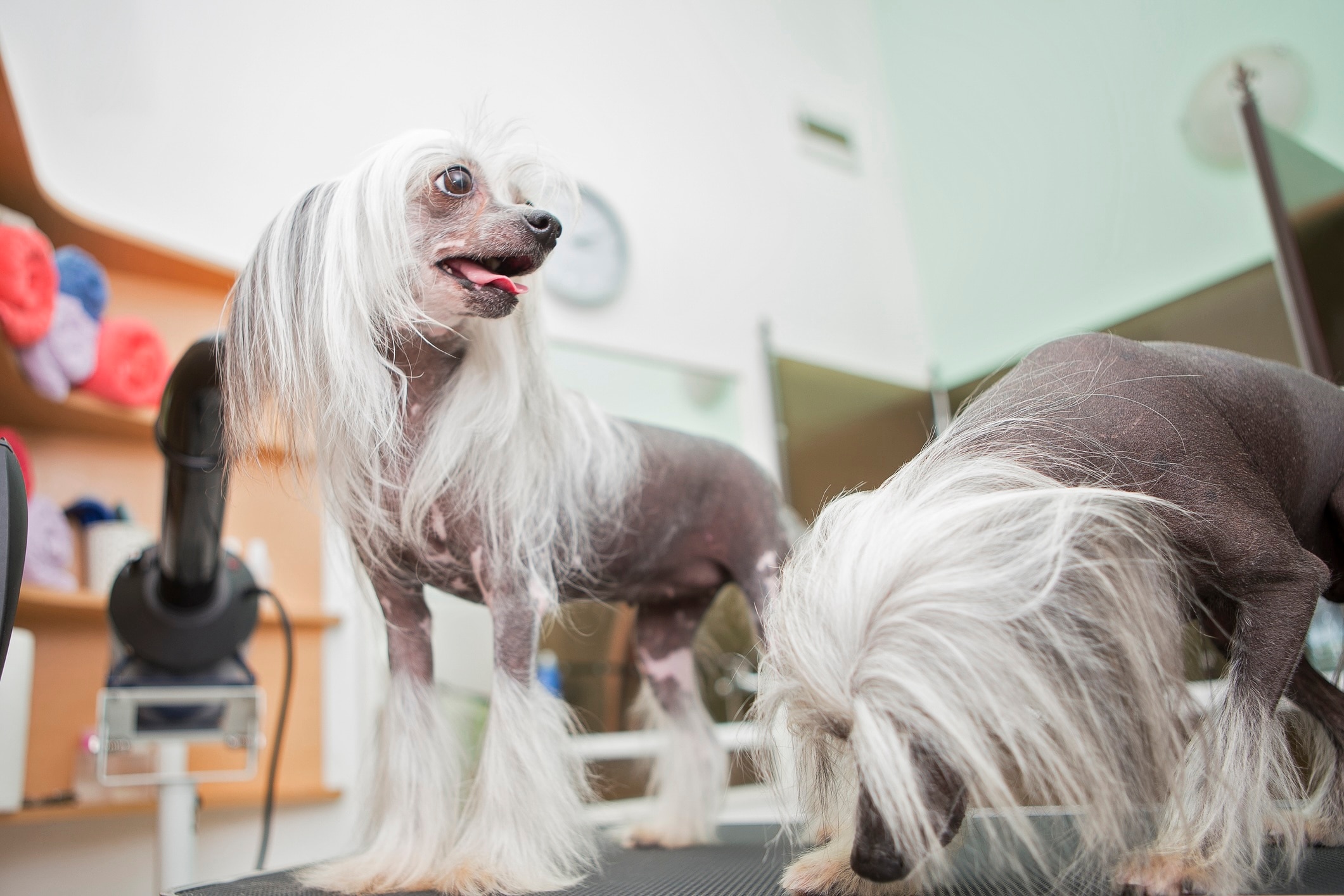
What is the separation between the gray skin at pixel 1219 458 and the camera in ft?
2.36

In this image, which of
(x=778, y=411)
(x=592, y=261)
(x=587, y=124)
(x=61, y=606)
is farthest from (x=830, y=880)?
(x=587, y=124)

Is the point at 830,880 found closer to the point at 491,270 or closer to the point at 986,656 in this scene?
the point at 986,656

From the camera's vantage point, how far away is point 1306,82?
2.59 metres

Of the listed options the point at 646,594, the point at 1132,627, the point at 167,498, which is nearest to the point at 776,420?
the point at 646,594

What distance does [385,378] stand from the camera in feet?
2.96

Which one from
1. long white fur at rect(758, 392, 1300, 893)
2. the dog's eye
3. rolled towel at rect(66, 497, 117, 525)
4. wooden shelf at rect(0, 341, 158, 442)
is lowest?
long white fur at rect(758, 392, 1300, 893)

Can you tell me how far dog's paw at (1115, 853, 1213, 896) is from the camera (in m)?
Answer: 0.62

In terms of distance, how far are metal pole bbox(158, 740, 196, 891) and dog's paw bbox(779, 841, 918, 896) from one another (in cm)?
102

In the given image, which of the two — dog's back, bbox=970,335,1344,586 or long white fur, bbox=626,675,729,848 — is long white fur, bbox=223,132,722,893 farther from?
dog's back, bbox=970,335,1344,586

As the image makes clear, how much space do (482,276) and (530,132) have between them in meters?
0.22

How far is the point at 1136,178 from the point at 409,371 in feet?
10.4

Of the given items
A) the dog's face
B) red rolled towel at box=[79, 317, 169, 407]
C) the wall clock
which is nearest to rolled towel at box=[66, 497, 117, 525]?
red rolled towel at box=[79, 317, 169, 407]

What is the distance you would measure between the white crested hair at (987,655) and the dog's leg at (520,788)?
287mm

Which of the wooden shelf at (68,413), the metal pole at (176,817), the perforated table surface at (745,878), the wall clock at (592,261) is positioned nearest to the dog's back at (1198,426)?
the perforated table surface at (745,878)
